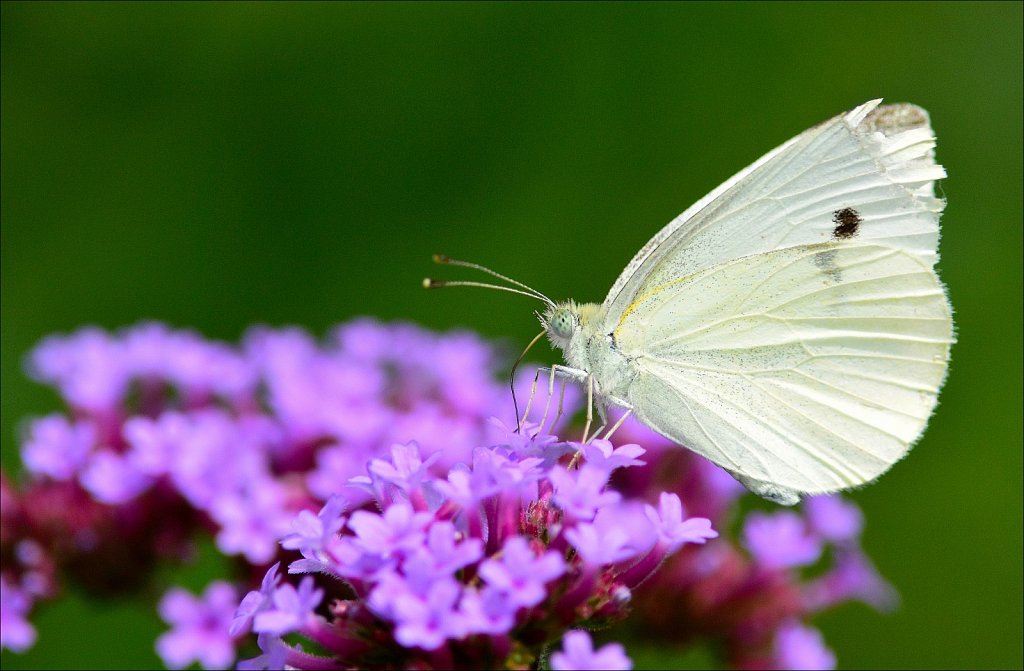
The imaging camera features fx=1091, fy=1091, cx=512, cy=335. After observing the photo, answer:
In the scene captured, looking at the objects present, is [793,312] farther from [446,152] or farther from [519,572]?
[446,152]

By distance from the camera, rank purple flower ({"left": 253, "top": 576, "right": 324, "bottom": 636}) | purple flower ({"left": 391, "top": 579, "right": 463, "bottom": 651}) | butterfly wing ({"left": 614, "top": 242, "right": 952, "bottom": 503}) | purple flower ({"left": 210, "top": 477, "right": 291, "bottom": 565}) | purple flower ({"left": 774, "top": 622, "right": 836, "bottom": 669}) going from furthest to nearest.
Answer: purple flower ({"left": 774, "top": 622, "right": 836, "bottom": 669}) → purple flower ({"left": 210, "top": 477, "right": 291, "bottom": 565}) → butterfly wing ({"left": 614, "top": 242, "right": 952, "bottom": 503}) → purple flower ({"left": 253, "top": 576, "right": 324, "bottom": 636}) → purple flower ({"left": 391, "top": 579, "right": 463, "bottom": 651})

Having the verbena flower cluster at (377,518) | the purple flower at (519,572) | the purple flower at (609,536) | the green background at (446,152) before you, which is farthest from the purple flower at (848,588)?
the purple flower at (519,572)

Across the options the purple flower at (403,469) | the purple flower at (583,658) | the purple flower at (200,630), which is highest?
the purple flower at (200,630)

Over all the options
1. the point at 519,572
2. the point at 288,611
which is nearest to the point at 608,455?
the point at 519,572

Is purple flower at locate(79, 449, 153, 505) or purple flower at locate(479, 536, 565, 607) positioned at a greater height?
purple flower at locate(79, 449, 153, 505)

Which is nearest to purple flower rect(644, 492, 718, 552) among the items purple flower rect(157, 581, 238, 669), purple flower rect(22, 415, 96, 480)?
purple flower rect(157, 581, 238, 669)

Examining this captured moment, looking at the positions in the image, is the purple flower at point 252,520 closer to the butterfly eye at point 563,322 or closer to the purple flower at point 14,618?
the purple flower at point 14,618

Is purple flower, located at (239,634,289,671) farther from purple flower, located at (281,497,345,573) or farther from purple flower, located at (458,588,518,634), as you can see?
purple flower, located at (458,588,518,634)
